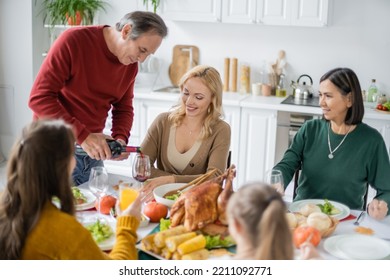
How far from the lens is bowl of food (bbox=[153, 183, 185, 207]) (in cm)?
200

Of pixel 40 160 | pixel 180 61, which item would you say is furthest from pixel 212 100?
pixel 180 61

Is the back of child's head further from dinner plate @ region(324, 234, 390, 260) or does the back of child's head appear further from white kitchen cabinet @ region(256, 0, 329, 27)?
white kitchen cabinet @ region(256, 0, 329, 27)

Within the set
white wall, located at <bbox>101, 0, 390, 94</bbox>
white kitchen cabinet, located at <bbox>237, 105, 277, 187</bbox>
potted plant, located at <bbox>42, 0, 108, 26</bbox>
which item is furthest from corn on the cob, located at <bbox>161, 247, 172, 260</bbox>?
potted plant, located at <bbox>42, 0, 108, 26</bbox>

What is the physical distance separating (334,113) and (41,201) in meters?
1.43

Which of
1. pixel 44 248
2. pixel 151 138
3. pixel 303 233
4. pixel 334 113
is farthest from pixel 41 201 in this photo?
pixel 334 113

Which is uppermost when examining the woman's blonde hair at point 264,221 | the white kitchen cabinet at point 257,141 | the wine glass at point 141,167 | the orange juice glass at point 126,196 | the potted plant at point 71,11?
the potted plant at point 71,11

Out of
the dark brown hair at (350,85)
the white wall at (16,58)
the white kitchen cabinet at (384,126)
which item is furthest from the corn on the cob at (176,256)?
the white wall at (16,58)

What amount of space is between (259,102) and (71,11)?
1.75m

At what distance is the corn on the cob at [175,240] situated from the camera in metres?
1.60

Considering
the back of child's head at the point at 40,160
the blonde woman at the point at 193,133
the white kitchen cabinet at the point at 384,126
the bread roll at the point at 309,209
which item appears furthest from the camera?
the white kitchen cabinet at the point at 384,126

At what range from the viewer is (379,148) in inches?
91.7

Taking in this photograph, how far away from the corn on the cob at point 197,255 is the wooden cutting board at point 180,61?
3.12 meters

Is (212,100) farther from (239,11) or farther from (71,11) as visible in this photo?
(71,11)

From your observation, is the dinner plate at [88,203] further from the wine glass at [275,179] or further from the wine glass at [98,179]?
the wine glass at [275,179]
